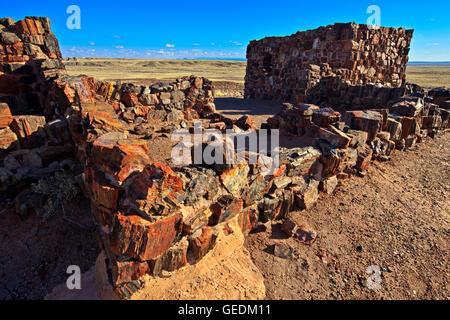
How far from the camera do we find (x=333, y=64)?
12227 mm

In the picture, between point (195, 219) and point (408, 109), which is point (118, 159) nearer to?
point (195, 219)

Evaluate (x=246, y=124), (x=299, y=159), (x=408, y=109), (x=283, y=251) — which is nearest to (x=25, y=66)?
(x=246, y=124)

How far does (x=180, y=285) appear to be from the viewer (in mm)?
2615

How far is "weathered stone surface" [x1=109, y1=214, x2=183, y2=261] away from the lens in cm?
230

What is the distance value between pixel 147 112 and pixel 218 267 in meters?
6.09

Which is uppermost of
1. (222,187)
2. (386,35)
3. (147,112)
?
(386,35)

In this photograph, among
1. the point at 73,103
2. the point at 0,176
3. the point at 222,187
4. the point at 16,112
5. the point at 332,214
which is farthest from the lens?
the point at 16,112

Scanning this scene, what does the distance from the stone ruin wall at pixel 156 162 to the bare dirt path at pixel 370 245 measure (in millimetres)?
293

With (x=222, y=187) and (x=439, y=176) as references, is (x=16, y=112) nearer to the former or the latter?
(x=222, y=187)

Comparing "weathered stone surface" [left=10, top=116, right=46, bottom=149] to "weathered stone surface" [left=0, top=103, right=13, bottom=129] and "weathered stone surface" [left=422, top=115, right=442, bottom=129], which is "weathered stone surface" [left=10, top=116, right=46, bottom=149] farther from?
"weathered stone surface" [left=422, top=115, right=442, bottom=129]

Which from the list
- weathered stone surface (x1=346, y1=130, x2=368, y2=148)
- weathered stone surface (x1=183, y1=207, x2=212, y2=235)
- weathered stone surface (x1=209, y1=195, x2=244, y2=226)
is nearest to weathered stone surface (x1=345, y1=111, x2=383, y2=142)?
weathered stone surface (x1=346, y1=130, x2=368, y2=148)

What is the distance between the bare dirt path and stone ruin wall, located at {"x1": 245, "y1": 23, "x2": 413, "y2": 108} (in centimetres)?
615

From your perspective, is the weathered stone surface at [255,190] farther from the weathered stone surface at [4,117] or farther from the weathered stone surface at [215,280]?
the weathered stone surface at [4,117]

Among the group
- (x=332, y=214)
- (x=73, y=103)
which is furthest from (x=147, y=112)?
(x=332, y=214)
